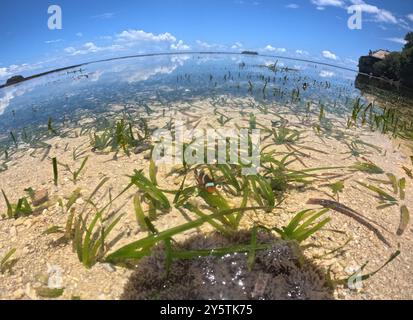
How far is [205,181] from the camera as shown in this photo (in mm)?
3488

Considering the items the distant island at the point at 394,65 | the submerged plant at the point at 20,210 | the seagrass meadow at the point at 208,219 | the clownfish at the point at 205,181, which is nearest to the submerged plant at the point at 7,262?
the seagrass meadow at the point at 208,219

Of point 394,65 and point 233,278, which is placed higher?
point 233,278

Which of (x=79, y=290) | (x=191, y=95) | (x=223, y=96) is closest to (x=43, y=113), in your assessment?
(x=191, y=95)

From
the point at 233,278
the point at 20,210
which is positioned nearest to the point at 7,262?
the point at 20,210

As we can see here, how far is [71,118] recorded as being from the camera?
787cm

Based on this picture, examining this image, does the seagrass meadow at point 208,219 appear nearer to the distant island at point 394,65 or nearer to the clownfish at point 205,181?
the clownfish at point 205,181

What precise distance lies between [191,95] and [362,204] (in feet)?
25.2

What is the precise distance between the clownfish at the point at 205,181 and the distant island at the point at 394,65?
25700mm

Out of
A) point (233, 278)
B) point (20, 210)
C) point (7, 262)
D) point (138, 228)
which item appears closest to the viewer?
point (233, 278)

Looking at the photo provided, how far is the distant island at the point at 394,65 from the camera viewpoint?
23.1m

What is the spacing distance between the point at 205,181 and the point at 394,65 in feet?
94.8

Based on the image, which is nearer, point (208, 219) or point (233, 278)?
point (233, 278)

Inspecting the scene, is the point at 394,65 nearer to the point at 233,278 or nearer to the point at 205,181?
the point at 205,181

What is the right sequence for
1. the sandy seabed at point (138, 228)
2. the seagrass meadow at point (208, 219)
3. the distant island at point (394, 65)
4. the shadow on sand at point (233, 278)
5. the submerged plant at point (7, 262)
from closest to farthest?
the shadow on sand at point (233, 278), the seagrass meadow at point (208, 219), the sandy seabed at point (138, 228), the submerged plant at point (7, 262), the distant island at point (394, 65)
